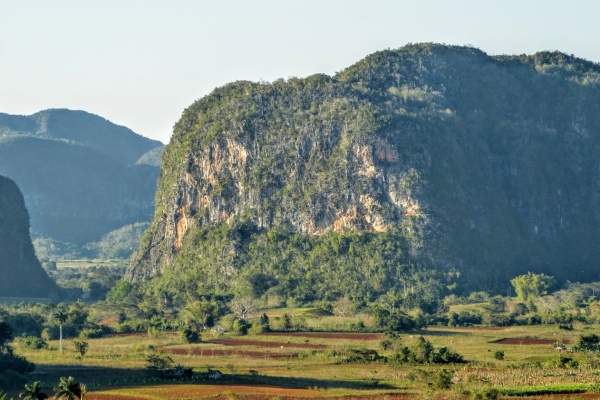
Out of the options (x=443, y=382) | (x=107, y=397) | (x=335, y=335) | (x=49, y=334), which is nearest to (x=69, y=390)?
(x=107, y=397)

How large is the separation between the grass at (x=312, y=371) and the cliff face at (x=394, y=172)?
50245 millimetres

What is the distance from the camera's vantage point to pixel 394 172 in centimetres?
14912

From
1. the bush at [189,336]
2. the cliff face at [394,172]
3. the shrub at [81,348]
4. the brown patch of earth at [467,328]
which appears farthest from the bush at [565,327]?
the shrub at [81,348]

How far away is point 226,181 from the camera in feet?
511

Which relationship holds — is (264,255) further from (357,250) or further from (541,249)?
(541,249)

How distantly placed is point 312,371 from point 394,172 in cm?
7608

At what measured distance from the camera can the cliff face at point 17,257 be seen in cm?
16712

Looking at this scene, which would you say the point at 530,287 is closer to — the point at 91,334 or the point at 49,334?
the point at 91,334

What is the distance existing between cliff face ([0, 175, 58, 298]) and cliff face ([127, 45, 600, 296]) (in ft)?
50.7

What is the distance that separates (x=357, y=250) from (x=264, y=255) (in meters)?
13.1

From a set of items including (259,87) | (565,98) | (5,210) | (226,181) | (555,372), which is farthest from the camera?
(565,98)

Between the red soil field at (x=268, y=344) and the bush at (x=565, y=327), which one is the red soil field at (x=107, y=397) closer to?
the red soil field at (x=268, y=344)

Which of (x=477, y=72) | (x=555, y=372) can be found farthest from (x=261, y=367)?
(x=477, y=72)

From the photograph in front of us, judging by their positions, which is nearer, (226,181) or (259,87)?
(226,181)
